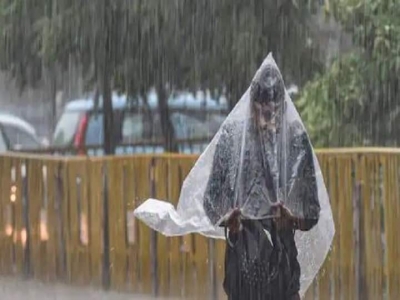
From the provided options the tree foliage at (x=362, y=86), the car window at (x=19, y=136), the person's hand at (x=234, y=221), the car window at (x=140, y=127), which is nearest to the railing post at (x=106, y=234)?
the tree foliage at (x=362, y=86)

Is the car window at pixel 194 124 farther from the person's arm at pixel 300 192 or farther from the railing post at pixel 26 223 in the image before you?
the person's arm at pixel 300 192

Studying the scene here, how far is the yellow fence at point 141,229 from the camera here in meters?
9.16

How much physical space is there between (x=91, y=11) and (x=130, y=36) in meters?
0.51

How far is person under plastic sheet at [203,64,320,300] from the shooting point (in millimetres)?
5422

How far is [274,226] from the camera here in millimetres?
5449

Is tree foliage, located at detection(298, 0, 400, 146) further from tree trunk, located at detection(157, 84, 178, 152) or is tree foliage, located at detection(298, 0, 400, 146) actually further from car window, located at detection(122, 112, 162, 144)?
car window, located at detection(122, 112, 162, 144)

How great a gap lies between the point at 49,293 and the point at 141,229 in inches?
42.0

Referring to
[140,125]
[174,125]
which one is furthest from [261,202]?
[174,125]

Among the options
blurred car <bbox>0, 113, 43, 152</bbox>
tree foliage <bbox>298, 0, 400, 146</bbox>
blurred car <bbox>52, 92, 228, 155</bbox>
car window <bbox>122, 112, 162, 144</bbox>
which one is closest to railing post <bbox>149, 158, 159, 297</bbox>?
tree foliage <bbox>298, 0, 400, 146</bbox>

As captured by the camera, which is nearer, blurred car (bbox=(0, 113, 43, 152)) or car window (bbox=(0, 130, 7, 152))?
car window (bbox=(0, 130, 7, 152))

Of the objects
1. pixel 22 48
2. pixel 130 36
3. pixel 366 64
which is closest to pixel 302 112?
pixel 366 64

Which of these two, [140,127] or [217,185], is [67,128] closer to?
[140,127]

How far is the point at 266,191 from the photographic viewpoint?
5.44 m

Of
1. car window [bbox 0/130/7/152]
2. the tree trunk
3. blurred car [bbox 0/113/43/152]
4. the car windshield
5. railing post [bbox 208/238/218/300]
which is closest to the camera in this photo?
railing post [bbox 208/238/218/300]
